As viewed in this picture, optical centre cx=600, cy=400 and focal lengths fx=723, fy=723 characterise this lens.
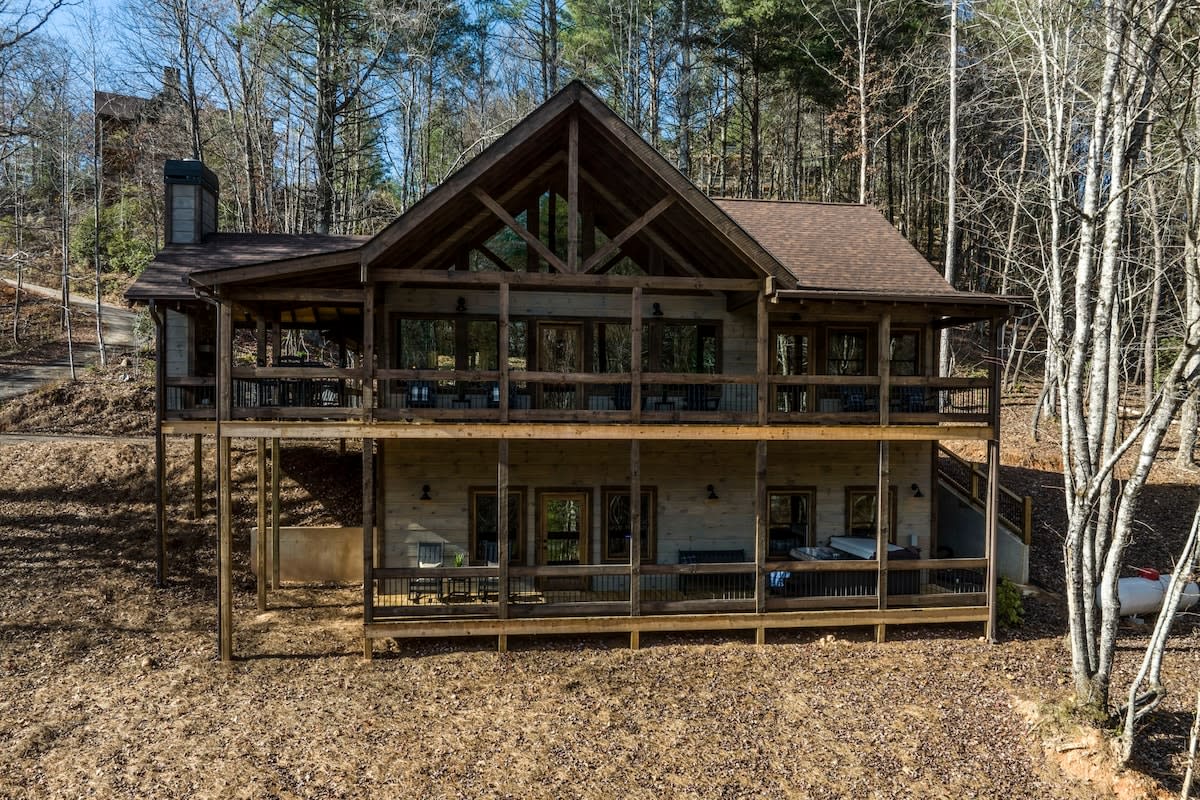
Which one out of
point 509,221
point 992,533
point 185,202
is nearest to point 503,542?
point 509,221

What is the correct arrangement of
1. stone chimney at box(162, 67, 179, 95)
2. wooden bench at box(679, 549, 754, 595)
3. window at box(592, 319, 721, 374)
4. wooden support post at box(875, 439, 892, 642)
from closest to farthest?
wooden support post at box(875, 439, 892, 642) → wooden bench at box(679, 549, 754, 595) → window at box(592, 319, 721, 374) → stone chimney at box(162, 67, 179, 95)

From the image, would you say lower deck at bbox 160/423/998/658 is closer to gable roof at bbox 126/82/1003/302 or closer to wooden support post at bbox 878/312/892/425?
wooden support post at bbox 878/312/892/425

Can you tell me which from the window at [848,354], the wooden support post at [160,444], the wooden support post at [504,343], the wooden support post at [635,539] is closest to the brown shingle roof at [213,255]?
the wooden support post at [160,444]

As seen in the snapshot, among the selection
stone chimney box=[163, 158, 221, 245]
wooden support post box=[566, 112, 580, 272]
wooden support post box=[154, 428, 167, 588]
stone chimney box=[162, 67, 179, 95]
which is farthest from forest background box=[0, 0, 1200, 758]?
wooden support post box=[566, 112, 580, 272]

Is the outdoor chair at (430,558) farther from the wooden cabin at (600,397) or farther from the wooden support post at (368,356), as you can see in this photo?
the wooden support post at (368,356)

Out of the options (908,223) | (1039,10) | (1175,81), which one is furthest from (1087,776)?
(908,223)

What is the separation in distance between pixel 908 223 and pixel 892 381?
2485 centimetres

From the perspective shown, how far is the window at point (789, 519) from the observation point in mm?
14516

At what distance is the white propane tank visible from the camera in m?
13.0

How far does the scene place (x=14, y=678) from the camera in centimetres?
985

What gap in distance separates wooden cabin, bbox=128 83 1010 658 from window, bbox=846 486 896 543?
0.04 meters

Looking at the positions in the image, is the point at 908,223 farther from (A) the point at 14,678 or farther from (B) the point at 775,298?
(A) the point at 14,678

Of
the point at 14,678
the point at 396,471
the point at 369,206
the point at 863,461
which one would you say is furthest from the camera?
the point at 369,206

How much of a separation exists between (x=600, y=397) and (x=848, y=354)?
5.58 meters
